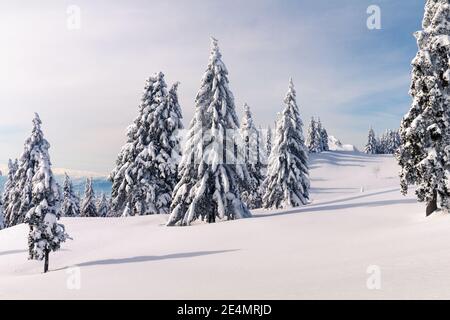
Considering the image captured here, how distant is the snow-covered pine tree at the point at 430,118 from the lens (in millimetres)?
19547

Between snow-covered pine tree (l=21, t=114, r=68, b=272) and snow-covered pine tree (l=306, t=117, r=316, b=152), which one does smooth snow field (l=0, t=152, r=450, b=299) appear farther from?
snow-covered pine tree (l=306, t=117, r=316, b=152)

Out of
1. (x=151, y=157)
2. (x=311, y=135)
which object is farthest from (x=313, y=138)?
(x=151, y=157)

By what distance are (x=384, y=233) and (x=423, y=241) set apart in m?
4.42

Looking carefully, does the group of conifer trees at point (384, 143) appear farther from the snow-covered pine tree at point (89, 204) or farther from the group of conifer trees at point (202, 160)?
the snow-covered pine tree at point (89, 204)

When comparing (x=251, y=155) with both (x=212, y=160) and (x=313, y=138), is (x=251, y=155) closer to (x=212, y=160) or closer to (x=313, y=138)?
(x=212, y=160)

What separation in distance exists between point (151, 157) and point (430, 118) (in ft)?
79.8

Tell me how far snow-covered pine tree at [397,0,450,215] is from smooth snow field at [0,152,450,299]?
176 cm

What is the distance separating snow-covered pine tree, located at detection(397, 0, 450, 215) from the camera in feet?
64.1

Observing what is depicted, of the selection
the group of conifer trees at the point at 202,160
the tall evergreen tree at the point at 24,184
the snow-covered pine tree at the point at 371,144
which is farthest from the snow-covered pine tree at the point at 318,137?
the tall evergreen tree at the point at 24,184

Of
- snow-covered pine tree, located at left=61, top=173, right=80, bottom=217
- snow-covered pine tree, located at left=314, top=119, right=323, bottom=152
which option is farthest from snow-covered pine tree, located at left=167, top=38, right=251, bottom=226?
snow-covered pine tree, located at left=314, top=119, right=323, bottom=152

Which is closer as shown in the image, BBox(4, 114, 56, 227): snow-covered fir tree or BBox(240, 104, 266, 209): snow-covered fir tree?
BBox(4, 114, 56, 227): snow-covered fir tree

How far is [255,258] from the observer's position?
49.9ft
